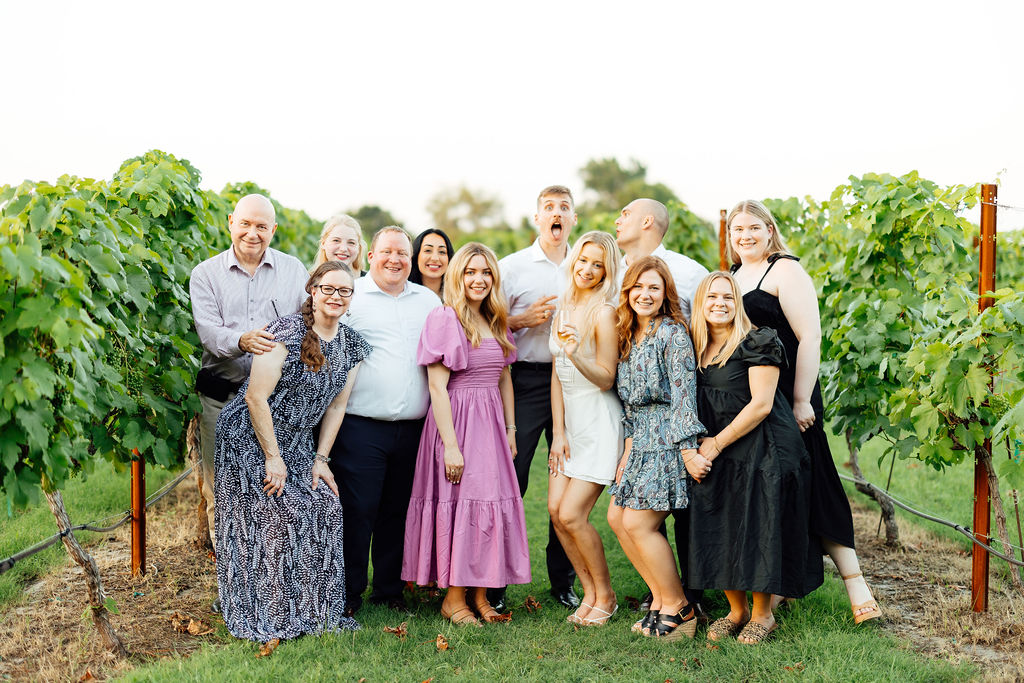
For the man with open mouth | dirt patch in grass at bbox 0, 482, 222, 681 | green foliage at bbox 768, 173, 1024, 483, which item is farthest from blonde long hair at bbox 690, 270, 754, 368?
dirt patch in grass at bbox 0, 482, 222, 681

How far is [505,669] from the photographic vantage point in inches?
142

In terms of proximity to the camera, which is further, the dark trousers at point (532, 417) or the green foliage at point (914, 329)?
the dark trousers at point (532, 417)

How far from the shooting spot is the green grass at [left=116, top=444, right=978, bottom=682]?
3.51 meters

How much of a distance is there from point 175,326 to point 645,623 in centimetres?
292

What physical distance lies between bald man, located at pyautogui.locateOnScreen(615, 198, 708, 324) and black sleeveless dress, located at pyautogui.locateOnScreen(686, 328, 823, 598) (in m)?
0.64

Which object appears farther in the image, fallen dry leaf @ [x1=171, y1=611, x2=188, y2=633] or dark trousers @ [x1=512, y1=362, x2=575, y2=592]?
dark trousers @ [x1=512, y1=362, x2=575, y2=592]

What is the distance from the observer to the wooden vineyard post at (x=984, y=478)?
4.23 metres

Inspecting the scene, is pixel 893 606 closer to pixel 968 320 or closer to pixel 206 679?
pixel 968 320

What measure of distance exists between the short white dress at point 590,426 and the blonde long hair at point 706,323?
19.9 inches

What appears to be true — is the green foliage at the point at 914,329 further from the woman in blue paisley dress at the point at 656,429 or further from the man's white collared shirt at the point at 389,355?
the man's white collared shirt at the point at 389,355

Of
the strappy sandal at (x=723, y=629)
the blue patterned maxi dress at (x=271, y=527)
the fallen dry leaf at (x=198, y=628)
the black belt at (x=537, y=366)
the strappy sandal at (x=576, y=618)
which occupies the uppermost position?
the black belt at (x=537, y=366)

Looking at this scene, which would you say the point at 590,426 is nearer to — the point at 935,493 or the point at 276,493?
the point at 276,493

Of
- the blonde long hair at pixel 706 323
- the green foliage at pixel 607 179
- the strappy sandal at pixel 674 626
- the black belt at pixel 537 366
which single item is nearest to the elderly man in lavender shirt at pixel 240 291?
the black belt at pixel 537 366

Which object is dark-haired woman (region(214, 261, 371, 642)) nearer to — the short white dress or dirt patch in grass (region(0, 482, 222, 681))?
dirt patch in grass (region(0, 482, 222, 681))
